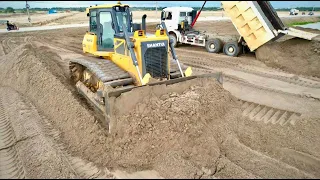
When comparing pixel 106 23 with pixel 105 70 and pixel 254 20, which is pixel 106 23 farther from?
pixel 254 20

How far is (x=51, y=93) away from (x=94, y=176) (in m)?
3.65

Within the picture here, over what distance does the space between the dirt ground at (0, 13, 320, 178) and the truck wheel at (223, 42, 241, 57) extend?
5.80 meters

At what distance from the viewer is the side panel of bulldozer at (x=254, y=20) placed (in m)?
10.8

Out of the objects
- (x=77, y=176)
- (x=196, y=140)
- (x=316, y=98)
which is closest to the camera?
(x=77, y=176)

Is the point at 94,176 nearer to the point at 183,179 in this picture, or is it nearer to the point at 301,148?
the point at 183,179

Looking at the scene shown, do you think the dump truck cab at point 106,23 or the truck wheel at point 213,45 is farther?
the truck wheel at point 213,45

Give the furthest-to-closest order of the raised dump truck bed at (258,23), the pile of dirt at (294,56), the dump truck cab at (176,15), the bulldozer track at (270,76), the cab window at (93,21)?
the dump truck cab at (176,15) → the raised dump truck bed at (258,23) → the pile of dirt at (294,56) → the bulldozer track at (270,76) → the cab window at (93,21)

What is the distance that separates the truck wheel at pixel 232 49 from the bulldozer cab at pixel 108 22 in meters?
7.57

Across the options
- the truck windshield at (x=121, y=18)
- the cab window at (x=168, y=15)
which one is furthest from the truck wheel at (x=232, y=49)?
the truck windshield at (x=121, y=18)

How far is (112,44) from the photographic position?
21.9ft

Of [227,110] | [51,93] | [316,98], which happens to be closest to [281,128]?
[227,110]

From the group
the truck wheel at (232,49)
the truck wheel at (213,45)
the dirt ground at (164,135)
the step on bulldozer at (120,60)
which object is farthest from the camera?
the truck wheel at (213,45)

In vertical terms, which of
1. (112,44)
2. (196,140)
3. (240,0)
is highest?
(240,0)

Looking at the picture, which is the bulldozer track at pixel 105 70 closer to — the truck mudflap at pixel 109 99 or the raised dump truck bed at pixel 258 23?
the truck mudflap at pixel 109 99
